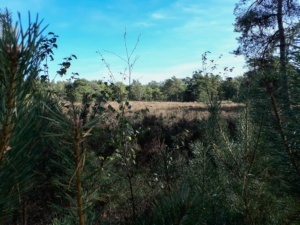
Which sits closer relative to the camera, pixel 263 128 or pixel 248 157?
pixel 263 128

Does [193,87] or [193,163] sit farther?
[193,87]

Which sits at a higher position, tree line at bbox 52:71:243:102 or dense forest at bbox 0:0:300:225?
tree line at bbox 52:71:243:102

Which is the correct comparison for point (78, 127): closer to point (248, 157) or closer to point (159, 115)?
point (248, 157)

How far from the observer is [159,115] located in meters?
15.2

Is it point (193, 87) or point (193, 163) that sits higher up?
point (193, 87)

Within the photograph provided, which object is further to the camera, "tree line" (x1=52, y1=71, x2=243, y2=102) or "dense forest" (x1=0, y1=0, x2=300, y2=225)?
"tree line" (x1=52, y1=71, x2=243, y2=102)

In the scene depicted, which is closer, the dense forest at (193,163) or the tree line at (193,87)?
the dense forest at (193,163)

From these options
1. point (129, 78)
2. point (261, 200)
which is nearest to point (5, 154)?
point (261, 200)

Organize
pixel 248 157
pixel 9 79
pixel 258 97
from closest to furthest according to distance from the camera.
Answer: pixel 9 79 → pixel 258 97 → pixel 248 157

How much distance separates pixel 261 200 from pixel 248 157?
22 cm

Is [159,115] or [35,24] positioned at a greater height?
[35,24]

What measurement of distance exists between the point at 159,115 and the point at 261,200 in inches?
546

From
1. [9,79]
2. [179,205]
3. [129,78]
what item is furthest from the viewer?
[129,78]

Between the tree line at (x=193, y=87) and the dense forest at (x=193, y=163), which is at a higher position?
the tree line at (x=193, y=87)
